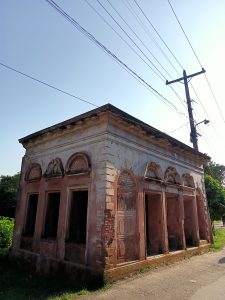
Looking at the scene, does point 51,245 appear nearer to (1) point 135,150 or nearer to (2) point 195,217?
(1) point 135,150

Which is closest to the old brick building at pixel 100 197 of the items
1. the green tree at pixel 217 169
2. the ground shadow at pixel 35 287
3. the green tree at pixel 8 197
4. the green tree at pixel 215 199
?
the ground shadow at pixel 35 287

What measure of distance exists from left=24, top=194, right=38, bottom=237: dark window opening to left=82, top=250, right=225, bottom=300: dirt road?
16.2ft

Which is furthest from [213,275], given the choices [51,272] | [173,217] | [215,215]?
[215,215]

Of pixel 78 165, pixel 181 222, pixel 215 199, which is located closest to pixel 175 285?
pixel 181 222

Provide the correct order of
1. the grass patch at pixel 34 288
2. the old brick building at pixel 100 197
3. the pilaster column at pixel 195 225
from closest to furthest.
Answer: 1. the grass patch at pixel 34 288
2. the old brick building at pixel 100 197
3. the pilaster column at pixel 195 225

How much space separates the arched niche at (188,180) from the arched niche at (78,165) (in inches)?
225

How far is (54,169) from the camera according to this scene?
9930 millimetres

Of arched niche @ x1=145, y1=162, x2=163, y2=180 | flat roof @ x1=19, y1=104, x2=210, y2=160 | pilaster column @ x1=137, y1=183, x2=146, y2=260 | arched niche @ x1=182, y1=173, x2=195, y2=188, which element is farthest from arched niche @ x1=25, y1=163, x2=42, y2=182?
arched niche @ x1=182, y1=173, x2=195, y2=188

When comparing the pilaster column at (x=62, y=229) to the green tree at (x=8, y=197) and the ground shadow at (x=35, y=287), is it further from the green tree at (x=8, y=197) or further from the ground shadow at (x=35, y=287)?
the green tree at (x=8, y=197)

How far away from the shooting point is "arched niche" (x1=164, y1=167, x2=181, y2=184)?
1101cm

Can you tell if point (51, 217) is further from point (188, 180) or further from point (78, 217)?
point (188, 180)

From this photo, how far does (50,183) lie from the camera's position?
9828 millimetres

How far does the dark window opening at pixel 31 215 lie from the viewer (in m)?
10.5

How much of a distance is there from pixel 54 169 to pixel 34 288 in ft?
13.6
